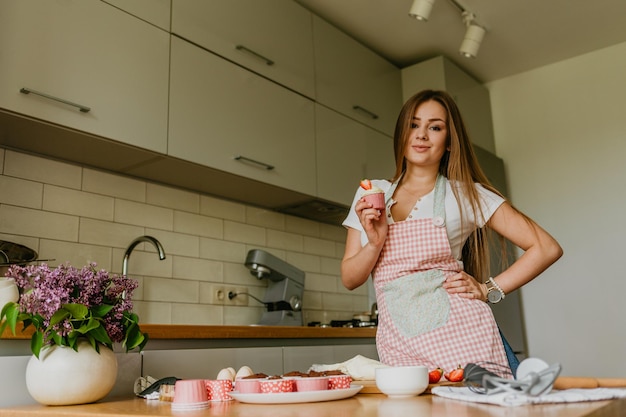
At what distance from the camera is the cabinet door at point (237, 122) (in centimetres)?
245

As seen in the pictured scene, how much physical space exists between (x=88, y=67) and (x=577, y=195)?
3.04m

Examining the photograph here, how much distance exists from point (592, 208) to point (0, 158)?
328cm

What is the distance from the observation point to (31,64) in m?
1.97

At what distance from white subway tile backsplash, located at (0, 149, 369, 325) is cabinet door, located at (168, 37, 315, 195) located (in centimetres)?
36

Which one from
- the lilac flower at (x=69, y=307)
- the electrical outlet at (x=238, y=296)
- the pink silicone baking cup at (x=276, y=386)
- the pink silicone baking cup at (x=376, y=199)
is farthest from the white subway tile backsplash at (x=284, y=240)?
the pink silicone baking cup at (x=276, y=386)

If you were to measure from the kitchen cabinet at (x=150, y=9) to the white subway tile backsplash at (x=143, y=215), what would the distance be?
732 mm

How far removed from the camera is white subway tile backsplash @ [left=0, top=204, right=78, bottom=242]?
2.18 m

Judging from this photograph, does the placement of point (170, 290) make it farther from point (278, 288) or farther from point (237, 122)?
point (237, 122)

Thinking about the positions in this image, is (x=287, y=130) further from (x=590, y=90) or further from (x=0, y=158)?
(x=590, y=90)

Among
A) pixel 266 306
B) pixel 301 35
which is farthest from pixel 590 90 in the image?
pixel 266 306

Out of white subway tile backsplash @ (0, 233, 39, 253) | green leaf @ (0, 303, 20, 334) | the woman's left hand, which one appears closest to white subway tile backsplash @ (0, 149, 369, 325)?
white subway tile backsplash @ (0, 233, 39, 253)

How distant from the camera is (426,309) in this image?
1.46 m

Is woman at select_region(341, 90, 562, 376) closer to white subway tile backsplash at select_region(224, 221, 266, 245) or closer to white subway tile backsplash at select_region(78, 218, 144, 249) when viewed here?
white subway tile backsplash at select_region(78, 218, 144, 249)

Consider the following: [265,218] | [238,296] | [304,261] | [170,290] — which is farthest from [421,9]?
[170,290]
